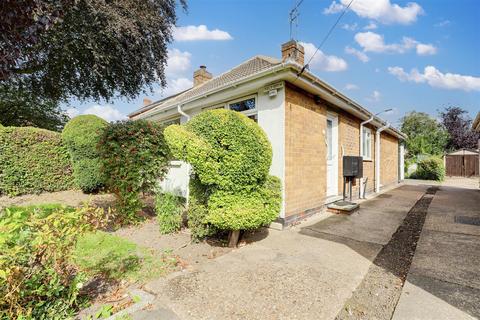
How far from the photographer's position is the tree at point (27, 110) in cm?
1405

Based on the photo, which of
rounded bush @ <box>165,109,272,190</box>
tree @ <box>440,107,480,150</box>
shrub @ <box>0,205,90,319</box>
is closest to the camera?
shrub @ <box>0,205,90,319</box>

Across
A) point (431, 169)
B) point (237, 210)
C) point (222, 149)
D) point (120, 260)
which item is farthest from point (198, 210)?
point (431, 169)

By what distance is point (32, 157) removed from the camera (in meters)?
8.71

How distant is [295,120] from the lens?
19.3 ft

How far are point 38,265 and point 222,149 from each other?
2.63 m

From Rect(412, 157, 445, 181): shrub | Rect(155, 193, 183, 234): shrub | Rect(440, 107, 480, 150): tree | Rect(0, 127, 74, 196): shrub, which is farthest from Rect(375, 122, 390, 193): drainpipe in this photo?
Rect(440, 107, 480, 150): tree

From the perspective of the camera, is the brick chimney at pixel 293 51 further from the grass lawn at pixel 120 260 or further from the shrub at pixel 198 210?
the grass lawn at pixel 120 260

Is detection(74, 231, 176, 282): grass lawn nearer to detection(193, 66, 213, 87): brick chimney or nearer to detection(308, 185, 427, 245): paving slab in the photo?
detection(308, 185, 427, 245): paving slab

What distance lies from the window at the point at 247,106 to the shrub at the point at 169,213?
115 inches

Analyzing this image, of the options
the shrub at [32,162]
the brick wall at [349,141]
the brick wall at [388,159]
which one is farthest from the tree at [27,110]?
the brick wall at [388,159]

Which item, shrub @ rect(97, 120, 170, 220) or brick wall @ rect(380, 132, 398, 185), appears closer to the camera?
shrub @ rect(97, 120, 170, 220)

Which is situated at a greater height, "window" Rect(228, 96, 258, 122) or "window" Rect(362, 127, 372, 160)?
"window" Rect(228, 96, 258, 122)

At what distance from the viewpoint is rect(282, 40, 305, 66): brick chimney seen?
6961mm

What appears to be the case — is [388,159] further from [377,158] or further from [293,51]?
[293,51]
